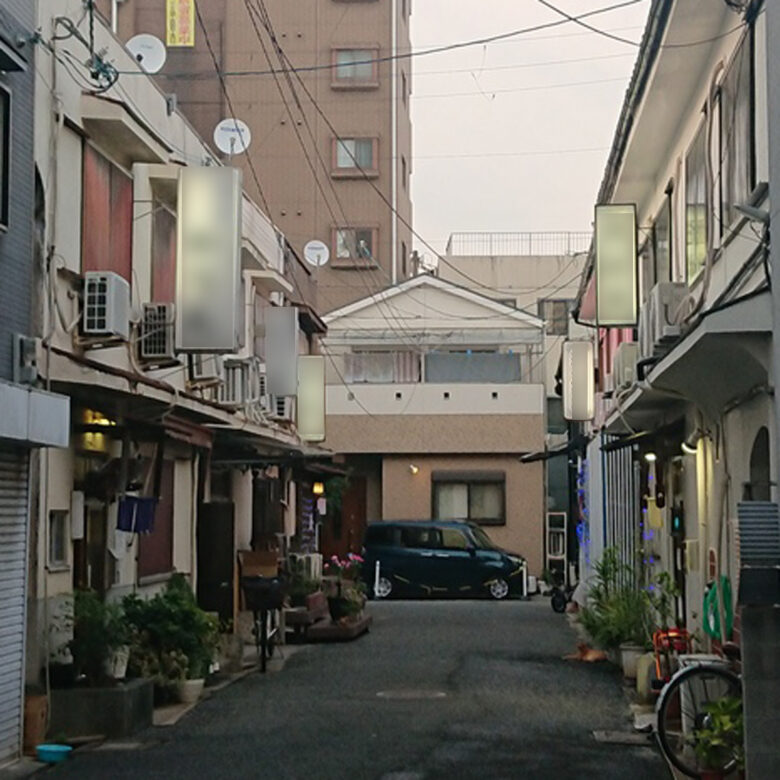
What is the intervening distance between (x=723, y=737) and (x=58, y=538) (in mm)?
7694

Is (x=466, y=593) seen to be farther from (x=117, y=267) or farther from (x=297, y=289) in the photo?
(x=117, y=267)

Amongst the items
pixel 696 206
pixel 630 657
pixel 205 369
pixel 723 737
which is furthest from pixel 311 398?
pixel 723 737

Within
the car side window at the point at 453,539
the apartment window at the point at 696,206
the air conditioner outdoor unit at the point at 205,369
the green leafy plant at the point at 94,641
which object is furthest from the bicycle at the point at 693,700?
the car side window at the point at 453,539

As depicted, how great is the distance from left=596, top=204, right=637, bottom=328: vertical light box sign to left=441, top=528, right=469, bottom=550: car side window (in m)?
20.2

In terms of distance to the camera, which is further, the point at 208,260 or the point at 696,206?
the point at 208,260

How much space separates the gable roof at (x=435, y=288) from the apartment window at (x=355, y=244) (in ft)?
15.2

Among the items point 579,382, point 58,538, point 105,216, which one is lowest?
point 58,538

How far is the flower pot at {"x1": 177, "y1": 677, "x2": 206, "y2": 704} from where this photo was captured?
16656 mm

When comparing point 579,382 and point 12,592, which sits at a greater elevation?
point 579,382

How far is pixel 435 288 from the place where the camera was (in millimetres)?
45469

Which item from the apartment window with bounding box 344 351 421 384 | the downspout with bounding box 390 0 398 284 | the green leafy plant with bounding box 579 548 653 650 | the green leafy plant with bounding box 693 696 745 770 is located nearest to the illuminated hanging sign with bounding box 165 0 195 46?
the downspout with bounding box 390 0 398 284

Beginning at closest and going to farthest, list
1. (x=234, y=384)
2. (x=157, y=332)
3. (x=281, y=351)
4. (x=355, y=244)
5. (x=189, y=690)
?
(x=189, y=690) < (x=157, y=332) < (x=234, y=384) < (x=281, y=351) < (x=355, y=244)

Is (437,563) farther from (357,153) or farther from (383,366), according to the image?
(357,153)

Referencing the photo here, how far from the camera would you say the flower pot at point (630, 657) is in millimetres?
18688
